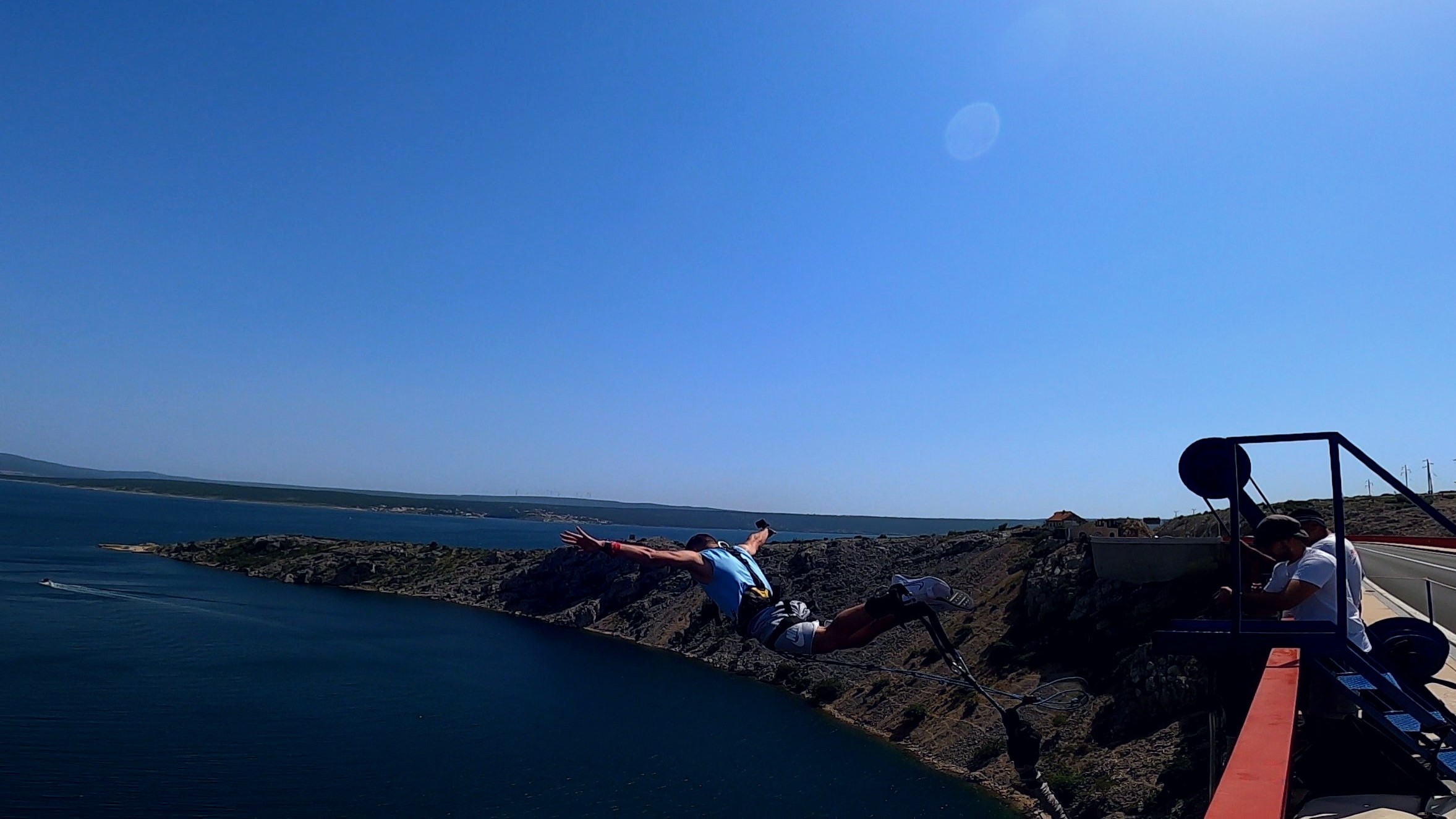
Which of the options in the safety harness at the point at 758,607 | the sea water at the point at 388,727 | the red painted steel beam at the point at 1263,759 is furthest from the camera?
the sea water at the point at 388,727

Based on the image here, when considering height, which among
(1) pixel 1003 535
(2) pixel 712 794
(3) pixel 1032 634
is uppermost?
(1) pixel 1003 535

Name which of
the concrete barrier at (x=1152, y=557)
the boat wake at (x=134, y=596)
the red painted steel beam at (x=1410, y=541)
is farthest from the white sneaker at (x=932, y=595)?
the boat wake at (x=134, y=596)

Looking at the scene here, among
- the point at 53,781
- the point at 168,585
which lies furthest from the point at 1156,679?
the point at 168,585

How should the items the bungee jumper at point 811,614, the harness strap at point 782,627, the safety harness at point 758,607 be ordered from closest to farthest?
the bungee jumper at point 811,614 → the harness strap at point 782,627 → the safety harness at point 758,607

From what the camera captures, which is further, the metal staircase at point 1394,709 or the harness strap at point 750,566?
the harness strap at point 750,566

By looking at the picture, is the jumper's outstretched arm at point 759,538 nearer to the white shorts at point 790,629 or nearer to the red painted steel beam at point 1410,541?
the white shorts at point 790,629

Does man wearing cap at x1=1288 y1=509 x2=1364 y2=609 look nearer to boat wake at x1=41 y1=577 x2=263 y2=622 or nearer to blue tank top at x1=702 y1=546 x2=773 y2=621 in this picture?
blue tank top at x1=702 y1=546 x2=773 y2=621

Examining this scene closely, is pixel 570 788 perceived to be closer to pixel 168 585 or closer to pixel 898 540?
pixel 898 540
